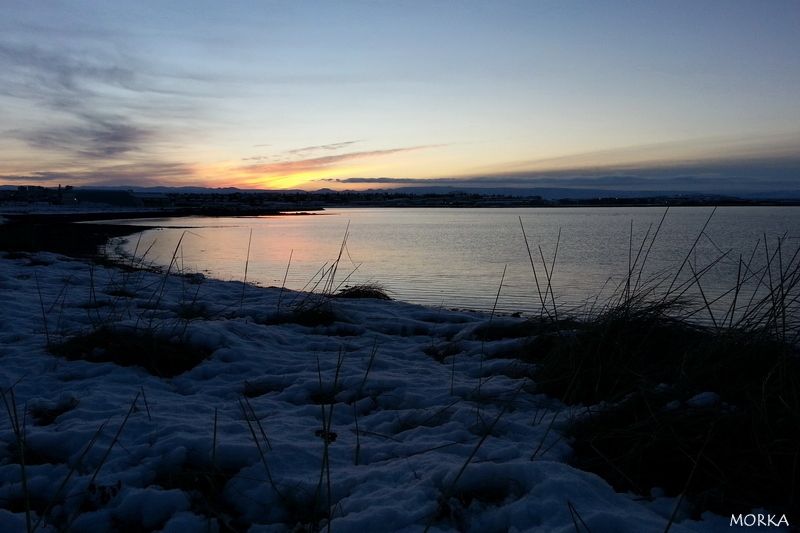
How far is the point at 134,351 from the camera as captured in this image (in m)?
4.32

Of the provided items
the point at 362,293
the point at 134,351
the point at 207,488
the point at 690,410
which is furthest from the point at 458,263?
the point at 207,488

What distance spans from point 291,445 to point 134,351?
7.39 feet

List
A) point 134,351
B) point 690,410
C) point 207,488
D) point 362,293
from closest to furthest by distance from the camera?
point 207,488
point 690,410
point 134,351
point 362,293

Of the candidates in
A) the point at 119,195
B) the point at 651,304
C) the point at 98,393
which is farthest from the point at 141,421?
the point at 119,195

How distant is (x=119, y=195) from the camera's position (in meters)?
88.9

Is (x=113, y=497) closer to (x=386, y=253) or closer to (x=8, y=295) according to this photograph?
(x=8, y=295)

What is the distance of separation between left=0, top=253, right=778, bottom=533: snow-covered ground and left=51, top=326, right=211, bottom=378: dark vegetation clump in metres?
0.10

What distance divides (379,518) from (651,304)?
3377 mm

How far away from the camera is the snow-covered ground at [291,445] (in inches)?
88.8

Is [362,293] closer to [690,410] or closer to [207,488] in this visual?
[207,488]

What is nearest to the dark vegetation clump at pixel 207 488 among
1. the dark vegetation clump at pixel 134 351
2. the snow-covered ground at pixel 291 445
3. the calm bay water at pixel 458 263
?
the snow-covered ground at pixel 291 445

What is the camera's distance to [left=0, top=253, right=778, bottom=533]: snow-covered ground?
2256 mm

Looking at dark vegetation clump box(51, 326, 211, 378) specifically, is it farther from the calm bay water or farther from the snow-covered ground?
the calm bay water

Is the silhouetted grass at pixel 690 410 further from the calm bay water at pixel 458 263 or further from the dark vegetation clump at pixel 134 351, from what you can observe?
the calm bay water at pixel 458 263
